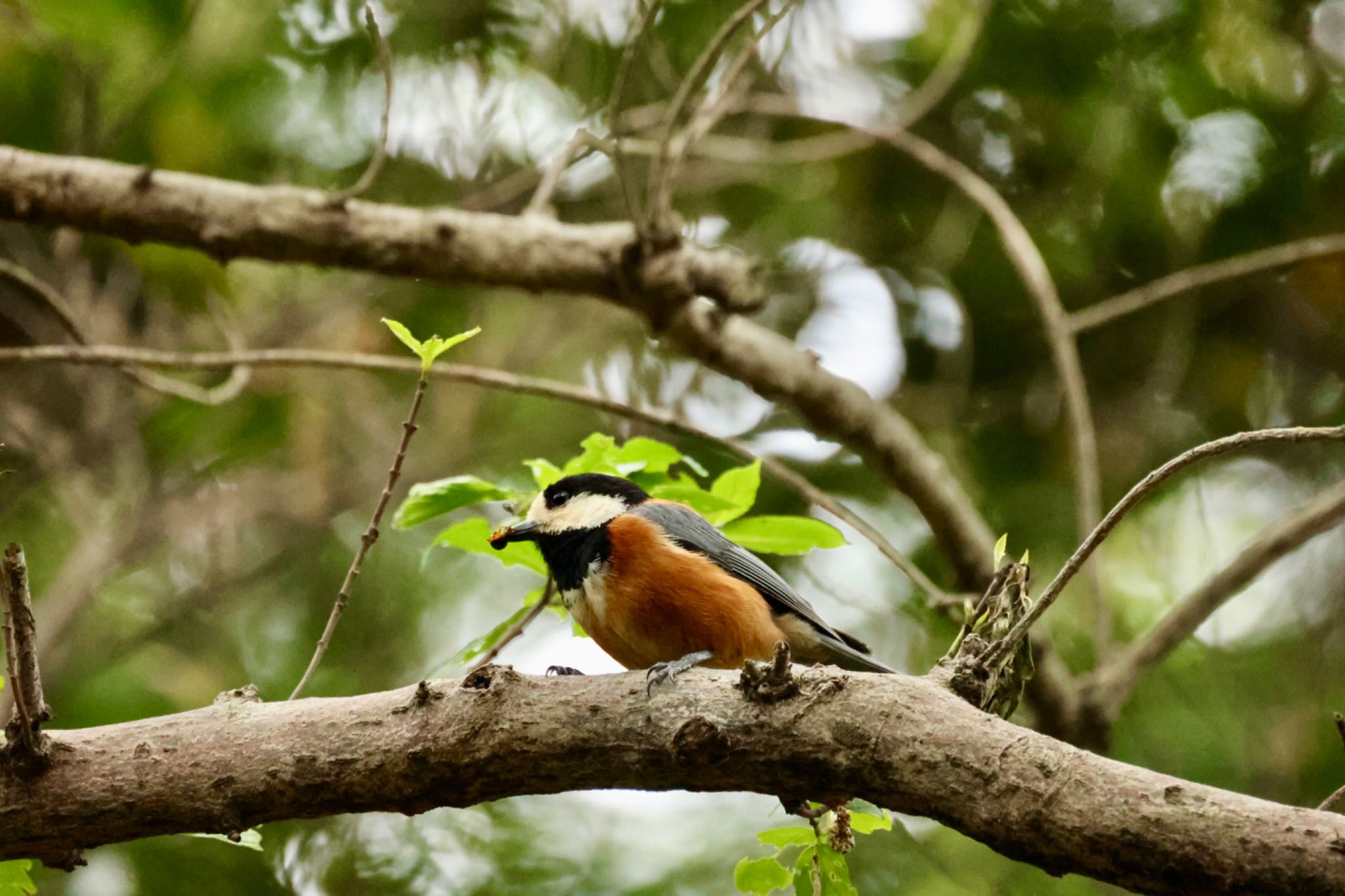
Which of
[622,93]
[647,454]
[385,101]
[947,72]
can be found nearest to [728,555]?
[647,454]

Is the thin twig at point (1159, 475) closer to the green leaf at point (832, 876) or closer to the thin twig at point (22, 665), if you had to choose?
the green leaf at point (832, 876)

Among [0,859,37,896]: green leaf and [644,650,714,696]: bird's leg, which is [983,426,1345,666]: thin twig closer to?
[644,650,714,696]: bird's leg

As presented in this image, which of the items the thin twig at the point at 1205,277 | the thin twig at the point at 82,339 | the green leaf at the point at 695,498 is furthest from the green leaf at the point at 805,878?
the thin twig at the point at 1205,277

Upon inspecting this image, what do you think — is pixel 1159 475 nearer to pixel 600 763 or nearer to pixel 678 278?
pixel 600 763

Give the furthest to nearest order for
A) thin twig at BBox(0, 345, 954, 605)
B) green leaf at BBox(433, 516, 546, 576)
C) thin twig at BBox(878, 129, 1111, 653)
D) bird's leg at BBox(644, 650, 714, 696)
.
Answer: thin twig at BBox(878, 129, 1111, 653) → thin twig at BBox(0, 345, 954, 605) → green leaf at BBox(433, 516, 546, 576) → bird's leg at BBox(644, 650, 714, 696)

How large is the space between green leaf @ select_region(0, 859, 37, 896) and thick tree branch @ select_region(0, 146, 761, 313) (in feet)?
Result: 7.63

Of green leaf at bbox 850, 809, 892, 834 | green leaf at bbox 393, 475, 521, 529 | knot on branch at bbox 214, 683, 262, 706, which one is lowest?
knot on branch at bbox 214, 683, 262, 706

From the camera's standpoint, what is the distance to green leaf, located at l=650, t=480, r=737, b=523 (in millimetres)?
2764

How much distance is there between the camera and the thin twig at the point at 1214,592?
14.6ft

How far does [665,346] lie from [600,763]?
3.98 metres

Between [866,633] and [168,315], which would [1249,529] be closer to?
[866,633]

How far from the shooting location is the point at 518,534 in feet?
10.3

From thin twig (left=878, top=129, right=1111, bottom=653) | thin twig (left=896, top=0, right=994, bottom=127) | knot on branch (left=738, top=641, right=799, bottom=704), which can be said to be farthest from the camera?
thin twig (left=896, top=0, right=994, bottom=127)

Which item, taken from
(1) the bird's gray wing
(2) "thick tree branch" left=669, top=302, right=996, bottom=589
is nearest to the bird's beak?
(1) the bird's gray wing
